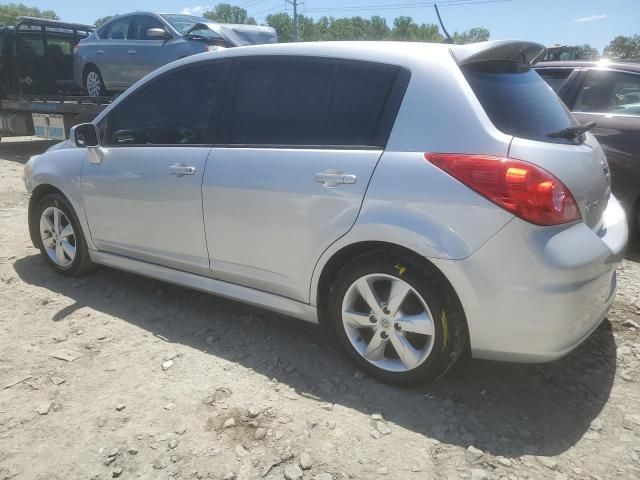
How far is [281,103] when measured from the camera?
3.01 m

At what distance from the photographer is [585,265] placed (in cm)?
235

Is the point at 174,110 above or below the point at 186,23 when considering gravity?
below

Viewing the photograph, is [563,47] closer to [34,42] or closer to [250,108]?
[34,42]

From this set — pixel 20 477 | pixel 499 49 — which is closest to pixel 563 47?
pixel 499 49

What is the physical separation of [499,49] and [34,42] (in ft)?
35.9

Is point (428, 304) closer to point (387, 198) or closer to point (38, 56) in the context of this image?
point (387, 198)

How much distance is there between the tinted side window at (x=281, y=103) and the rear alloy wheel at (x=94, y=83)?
776 centimetres

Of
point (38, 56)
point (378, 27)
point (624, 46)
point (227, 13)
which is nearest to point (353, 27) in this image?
point (378, 27)

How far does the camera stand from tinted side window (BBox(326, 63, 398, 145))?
8.77 ft

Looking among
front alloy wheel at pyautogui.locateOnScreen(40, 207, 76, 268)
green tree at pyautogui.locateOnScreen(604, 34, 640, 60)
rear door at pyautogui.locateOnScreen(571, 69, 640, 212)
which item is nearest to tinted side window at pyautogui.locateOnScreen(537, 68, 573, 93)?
rear door at pyautogui.locateOnScreen(571, 69, 640, 212)

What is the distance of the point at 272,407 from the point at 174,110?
2.01m

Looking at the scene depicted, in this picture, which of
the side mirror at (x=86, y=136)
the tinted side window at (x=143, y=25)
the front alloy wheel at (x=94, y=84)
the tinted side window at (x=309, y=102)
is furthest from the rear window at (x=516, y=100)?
the front alloy wheel at (x=94, y=84)

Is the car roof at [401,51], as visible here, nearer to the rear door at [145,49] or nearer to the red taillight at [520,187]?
the red taillight at [520,187]

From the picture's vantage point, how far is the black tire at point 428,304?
251cm
